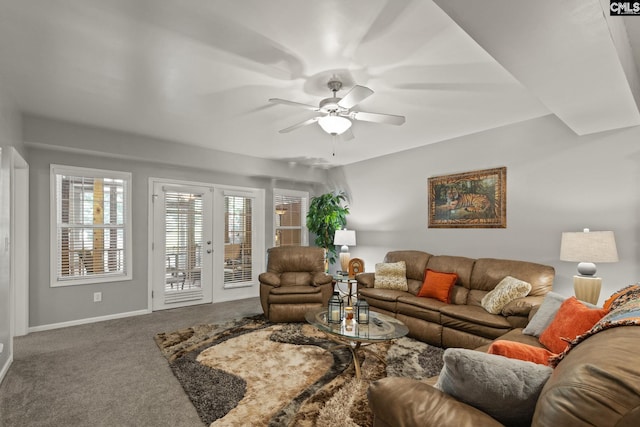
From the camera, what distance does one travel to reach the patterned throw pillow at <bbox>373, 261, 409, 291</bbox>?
14.0 ft

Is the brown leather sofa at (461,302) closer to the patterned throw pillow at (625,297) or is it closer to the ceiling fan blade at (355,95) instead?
the patterned throw pillow at (625,297)

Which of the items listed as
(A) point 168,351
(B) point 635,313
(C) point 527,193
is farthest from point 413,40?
(A) point 168,351

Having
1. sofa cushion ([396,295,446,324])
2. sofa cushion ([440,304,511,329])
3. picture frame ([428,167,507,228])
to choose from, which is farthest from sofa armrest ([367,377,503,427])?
picture frame ([428,167,507,228])

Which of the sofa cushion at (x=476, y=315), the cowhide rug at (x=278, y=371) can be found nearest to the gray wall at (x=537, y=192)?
the sofa cushion at (x=476, y=315)

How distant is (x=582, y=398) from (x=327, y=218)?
5.08 metres

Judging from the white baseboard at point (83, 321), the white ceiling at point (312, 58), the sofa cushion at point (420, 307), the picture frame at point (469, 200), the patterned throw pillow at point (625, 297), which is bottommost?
the white baseboard at point (83, 321)

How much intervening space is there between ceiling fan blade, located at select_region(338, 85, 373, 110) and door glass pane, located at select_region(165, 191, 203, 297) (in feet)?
11.9

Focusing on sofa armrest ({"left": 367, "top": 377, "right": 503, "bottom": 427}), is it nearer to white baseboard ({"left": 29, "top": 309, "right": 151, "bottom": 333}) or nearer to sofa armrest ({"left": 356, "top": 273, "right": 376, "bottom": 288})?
sofa armrest ({"left": 356, "top": 273, "right": 376, "bottom": 288})

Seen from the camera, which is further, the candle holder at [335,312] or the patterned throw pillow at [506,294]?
the patterned throw pillow at [506,294]

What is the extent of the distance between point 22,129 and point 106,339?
8.36 feet

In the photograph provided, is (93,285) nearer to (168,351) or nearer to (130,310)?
(130,310)

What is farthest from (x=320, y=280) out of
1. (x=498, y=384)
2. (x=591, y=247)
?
(x=498, y=384)

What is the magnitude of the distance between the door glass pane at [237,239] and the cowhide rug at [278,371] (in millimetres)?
1847

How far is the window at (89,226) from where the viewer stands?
4113 millimetres
